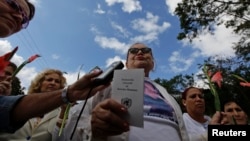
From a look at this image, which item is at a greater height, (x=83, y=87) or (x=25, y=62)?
(x=25, y=62)

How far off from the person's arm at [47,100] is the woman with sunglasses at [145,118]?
90 mm

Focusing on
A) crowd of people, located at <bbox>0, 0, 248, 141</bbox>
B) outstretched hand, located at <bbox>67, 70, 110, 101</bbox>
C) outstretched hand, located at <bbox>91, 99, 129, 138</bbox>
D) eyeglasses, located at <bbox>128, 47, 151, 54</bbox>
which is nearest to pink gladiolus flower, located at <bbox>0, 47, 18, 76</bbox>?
crowd of people, located at <bbox>0, 0, 248, 141</bbox>

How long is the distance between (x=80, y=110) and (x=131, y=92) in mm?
475

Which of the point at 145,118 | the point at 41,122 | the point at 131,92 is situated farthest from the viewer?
the point at 41,122

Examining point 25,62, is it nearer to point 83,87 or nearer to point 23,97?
point 23,97

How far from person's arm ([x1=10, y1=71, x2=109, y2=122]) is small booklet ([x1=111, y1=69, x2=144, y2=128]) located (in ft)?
0.63

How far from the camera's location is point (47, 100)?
127 cm

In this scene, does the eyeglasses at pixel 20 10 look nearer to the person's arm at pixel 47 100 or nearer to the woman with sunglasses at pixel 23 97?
the woman with sunglasses at pixel 23 97

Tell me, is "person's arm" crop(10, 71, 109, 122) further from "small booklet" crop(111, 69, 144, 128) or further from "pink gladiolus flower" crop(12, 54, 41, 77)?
"pink gladiolus flower" crop(12, 54, 41, 77)

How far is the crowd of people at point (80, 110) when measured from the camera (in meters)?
1.18

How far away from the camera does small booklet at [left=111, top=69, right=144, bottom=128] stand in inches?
40.7

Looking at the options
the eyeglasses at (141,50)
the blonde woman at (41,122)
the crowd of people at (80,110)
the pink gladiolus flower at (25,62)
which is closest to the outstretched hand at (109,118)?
the crowd of people at (80,110)

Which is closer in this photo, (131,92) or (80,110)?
(131,92)

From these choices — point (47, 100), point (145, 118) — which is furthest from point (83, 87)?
point (145, 118)
